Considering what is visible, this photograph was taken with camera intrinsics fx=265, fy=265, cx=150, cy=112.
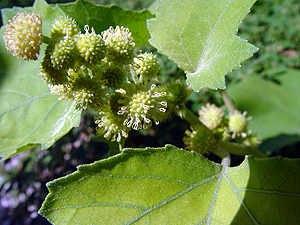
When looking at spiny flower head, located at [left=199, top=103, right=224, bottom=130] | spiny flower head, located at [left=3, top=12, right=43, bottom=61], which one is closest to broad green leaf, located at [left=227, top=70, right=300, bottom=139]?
spiny flower head, located at [left=199, top=103, right=224, bottom=130]

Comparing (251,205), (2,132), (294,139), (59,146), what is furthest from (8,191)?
(294,139)

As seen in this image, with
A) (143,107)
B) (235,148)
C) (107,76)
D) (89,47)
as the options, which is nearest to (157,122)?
(143,107)

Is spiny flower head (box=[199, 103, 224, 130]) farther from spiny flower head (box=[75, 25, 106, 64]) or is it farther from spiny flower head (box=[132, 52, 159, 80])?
spiny flower head (box=[75, 25, 106, 64])

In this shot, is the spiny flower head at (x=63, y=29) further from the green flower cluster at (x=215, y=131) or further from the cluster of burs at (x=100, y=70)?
the green flower cluster at (x=215, y=131)

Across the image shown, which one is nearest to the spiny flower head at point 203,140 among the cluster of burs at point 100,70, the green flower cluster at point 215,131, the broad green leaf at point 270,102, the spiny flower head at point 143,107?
the green flower cluster at point 215,131

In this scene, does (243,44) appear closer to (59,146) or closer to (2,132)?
(2,132)

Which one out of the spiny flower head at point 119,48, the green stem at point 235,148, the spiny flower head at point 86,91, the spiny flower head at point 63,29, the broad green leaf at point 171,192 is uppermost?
the spiny flower head at point 63,29
